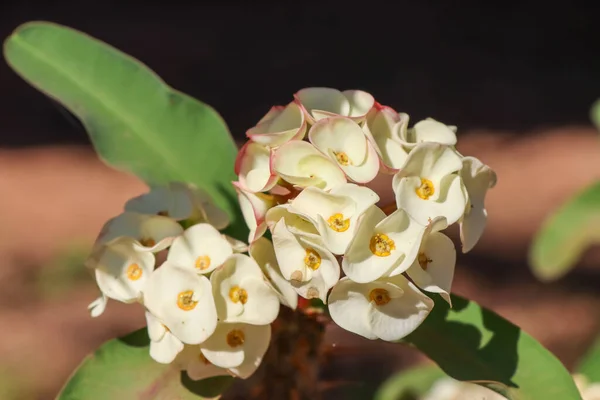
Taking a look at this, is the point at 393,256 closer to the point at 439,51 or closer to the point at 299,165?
the point at 299,165

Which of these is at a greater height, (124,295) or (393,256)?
(393,256)

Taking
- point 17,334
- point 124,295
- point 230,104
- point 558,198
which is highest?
point 124,295

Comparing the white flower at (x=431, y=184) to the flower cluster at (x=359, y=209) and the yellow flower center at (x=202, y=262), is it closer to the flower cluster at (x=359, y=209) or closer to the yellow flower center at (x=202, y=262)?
the flower cluster at (x=359, y=209)

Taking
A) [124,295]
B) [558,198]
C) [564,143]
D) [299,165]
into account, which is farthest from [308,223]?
[564,143]

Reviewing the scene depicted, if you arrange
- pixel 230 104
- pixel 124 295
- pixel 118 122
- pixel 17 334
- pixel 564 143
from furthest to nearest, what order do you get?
1. pixel 230 104
2. pixel 564 143
3. pixel 17 334
4. pixel 118 122
5. pixel 124 295

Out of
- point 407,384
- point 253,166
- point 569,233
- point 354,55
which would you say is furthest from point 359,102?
point 354,55

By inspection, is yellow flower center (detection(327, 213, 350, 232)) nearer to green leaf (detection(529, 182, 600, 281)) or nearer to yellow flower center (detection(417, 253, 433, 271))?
yellow flower center (detection(417, 253, 433, 271))

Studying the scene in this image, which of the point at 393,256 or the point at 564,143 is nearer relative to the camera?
the point at 393,256
